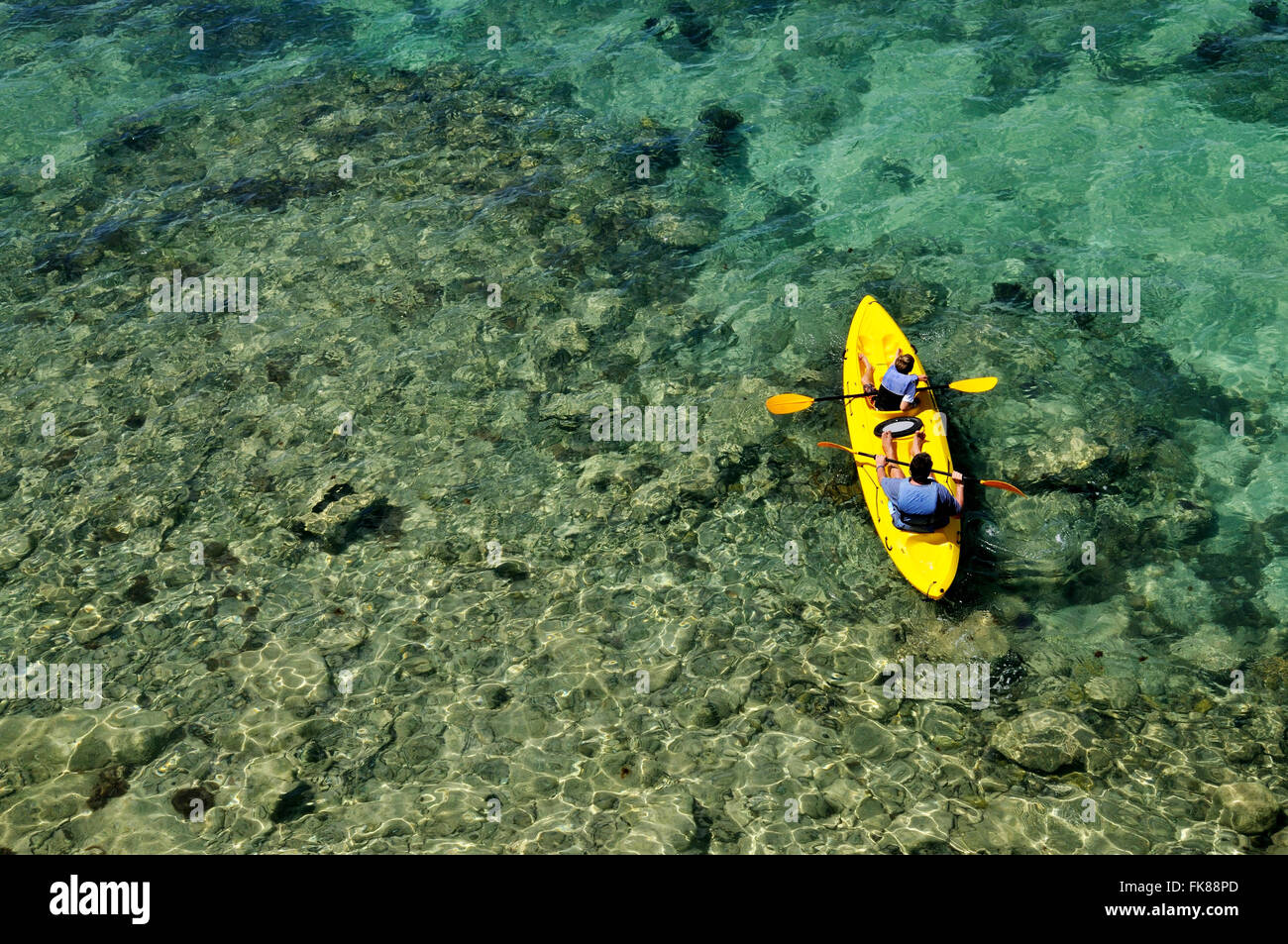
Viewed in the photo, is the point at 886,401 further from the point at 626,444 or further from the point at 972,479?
the point at 626,444

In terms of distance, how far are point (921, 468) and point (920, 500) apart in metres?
0.37

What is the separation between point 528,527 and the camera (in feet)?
38.1

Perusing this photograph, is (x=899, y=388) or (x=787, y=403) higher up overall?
(x=899, y=388)

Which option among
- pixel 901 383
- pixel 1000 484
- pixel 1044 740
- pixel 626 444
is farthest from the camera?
pixel 626 444

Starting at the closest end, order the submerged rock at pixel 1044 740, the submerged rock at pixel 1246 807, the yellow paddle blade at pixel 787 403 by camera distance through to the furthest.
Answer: the submerged rock at pixel 1246 807 → the submerged rock at pixel 1044 740 → the yellow paddle blade at pixel 787 403

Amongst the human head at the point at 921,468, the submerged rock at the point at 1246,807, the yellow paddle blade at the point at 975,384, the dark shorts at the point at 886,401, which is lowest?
the submerged rock at the point at 1246,807

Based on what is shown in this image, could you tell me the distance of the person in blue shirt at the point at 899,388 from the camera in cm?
1167

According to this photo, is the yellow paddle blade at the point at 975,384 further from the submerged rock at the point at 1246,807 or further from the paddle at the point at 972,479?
the submerged rock at the point at 1246,807

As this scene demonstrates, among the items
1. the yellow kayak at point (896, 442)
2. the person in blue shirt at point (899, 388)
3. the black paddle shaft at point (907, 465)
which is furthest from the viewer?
the person in blue shirt at point (899, 388)

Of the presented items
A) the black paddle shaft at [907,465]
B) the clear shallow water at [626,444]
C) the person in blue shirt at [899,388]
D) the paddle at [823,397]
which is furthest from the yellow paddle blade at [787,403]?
the black paddle shaft at [907,465]

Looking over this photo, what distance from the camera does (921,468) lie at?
10.4 meters

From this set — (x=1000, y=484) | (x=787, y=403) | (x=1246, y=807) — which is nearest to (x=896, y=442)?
(x=1000, y=484)

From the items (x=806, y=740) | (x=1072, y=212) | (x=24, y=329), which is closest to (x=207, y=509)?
(x=24, y=329)

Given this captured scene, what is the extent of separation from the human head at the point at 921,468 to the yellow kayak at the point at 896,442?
355 millimetres
